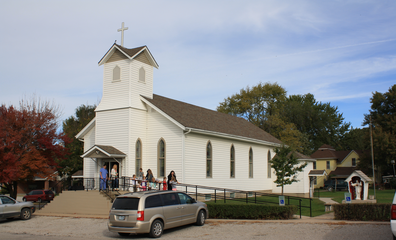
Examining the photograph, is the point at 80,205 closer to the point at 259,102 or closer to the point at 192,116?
the point at 192,116

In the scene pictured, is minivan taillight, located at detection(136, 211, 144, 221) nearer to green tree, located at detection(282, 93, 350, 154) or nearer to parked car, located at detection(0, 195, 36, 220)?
parked car, located at detection(0, 195, 36, 220)

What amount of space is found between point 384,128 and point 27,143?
160ft

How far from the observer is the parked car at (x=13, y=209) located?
750 inches

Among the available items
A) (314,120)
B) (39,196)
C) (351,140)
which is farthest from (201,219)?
(351,140)

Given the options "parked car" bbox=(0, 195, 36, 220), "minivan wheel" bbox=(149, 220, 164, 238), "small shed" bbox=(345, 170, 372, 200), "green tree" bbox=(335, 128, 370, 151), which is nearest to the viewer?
"minivan wheel" bbox=(149, 220, 164, 238)

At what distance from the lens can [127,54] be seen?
83.3 ft

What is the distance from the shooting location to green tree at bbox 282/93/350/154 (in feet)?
232

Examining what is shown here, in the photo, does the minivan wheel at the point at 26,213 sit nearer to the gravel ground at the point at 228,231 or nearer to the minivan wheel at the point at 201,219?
the gravel ground at the point at 228,231

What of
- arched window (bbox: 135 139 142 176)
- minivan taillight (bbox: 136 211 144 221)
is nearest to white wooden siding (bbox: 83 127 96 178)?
arched window (bbox: 135 139 142 176)

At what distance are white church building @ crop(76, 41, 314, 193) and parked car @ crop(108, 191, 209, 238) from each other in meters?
9.19

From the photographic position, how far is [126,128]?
24422 mm

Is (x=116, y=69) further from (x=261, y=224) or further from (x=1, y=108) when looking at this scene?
(x=261, y=224)

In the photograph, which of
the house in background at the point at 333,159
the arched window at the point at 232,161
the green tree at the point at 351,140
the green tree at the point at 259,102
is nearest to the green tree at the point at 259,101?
the green tree at the point at 259,102

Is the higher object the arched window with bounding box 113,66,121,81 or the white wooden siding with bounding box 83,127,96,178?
the arched window with bounding box 113,66,121,81
